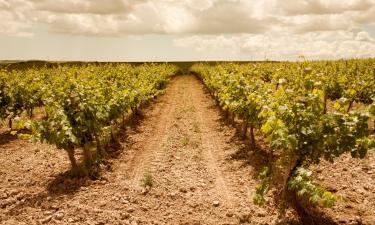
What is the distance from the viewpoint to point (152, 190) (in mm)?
8375

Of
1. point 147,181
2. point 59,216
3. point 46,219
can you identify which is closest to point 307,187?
point 147,181

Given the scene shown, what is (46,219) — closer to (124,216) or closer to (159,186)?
(124,216)

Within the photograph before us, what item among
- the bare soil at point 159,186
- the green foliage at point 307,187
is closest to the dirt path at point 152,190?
the bare soil at point 159,186

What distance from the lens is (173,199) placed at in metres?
8.02

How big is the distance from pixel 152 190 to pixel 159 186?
0.93 feet

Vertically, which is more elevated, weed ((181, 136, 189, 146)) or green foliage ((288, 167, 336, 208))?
green foliage ((288, 167, 336, 208))

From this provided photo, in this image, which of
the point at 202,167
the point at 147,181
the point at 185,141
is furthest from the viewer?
the point at 185,141

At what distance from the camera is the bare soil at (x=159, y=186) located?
23.5 feet

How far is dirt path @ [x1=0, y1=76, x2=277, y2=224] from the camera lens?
7.17m

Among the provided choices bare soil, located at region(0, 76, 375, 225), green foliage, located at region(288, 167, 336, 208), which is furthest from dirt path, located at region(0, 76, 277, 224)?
green foliage, located at region(288, 167, 336, 208)

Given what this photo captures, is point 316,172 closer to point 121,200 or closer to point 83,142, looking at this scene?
point 121,200

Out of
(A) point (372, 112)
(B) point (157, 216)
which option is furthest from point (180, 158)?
(A) point (372, 112)

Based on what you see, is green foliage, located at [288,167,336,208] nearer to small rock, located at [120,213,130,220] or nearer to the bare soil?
the bare soil

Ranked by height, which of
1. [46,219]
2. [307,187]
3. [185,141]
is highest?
[307,187]
